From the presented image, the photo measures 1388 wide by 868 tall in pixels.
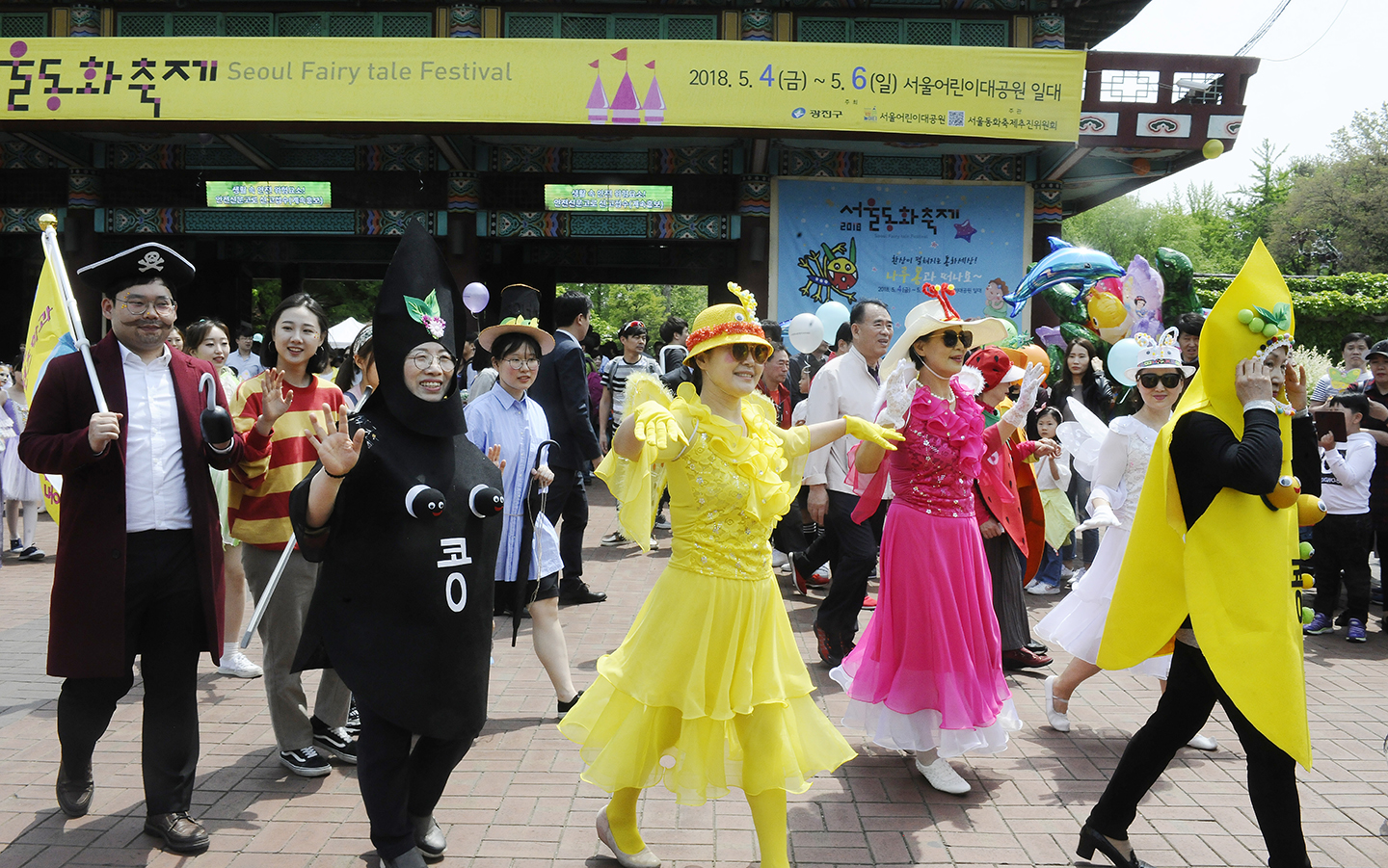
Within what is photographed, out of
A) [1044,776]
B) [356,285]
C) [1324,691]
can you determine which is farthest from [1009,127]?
[356,285]

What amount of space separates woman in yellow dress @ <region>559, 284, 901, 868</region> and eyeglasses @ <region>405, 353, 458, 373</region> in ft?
2.02

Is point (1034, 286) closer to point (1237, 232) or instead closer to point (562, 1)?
point (562, 1)

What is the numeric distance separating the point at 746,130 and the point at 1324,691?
898 centimetres

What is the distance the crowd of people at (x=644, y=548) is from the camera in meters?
3.08

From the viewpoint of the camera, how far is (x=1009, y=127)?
12141mm

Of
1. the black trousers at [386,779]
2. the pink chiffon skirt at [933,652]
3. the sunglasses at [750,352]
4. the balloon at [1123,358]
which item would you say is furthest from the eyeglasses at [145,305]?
the balloon at [1123,358]

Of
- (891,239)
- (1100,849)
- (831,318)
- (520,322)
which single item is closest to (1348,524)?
(1100,849)

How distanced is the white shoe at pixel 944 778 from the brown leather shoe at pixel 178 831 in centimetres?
282

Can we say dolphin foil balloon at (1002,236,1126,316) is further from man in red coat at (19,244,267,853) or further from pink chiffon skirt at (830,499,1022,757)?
man in red coat at (19,244,267,853)

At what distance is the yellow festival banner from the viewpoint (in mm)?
12016

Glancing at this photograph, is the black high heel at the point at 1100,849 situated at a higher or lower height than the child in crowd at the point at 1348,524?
lower

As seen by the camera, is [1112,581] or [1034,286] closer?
[1112,581]

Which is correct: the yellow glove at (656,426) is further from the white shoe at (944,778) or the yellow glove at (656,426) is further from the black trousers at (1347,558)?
the black trousers at (1347,558)

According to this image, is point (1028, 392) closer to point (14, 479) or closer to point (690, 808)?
point (690, 808)
